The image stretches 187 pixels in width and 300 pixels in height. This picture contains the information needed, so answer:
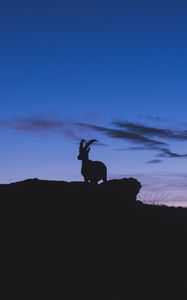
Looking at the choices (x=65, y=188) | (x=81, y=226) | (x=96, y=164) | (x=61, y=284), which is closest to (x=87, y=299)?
(x=61, y=284)

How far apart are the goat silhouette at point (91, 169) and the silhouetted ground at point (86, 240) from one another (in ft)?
5.35

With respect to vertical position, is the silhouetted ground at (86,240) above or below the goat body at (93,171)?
below

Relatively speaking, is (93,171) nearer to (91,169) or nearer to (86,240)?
(91,169)

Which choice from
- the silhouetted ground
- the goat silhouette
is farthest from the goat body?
the silhouetted ground

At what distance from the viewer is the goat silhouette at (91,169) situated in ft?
61.0

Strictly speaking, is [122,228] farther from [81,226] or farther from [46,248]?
[46,248]

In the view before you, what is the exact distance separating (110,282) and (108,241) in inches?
77.3

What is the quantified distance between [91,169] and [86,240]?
5500mm

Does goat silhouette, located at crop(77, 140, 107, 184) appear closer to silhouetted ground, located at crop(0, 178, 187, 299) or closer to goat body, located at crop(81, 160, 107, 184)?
goat body, located at crop(81, 160, 107, 184)

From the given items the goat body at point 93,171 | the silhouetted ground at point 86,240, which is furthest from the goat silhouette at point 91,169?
the silhouetted ground at point 86,240

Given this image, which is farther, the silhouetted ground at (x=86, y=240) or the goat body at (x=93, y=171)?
the goat body at (x=93, y=171)

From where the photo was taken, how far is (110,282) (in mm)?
11797

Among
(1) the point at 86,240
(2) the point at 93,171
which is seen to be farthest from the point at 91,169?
(1) the point at 86,240

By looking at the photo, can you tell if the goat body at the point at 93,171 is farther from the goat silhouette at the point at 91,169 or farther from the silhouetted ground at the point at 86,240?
the silhouetted ground at the point at 86,240
